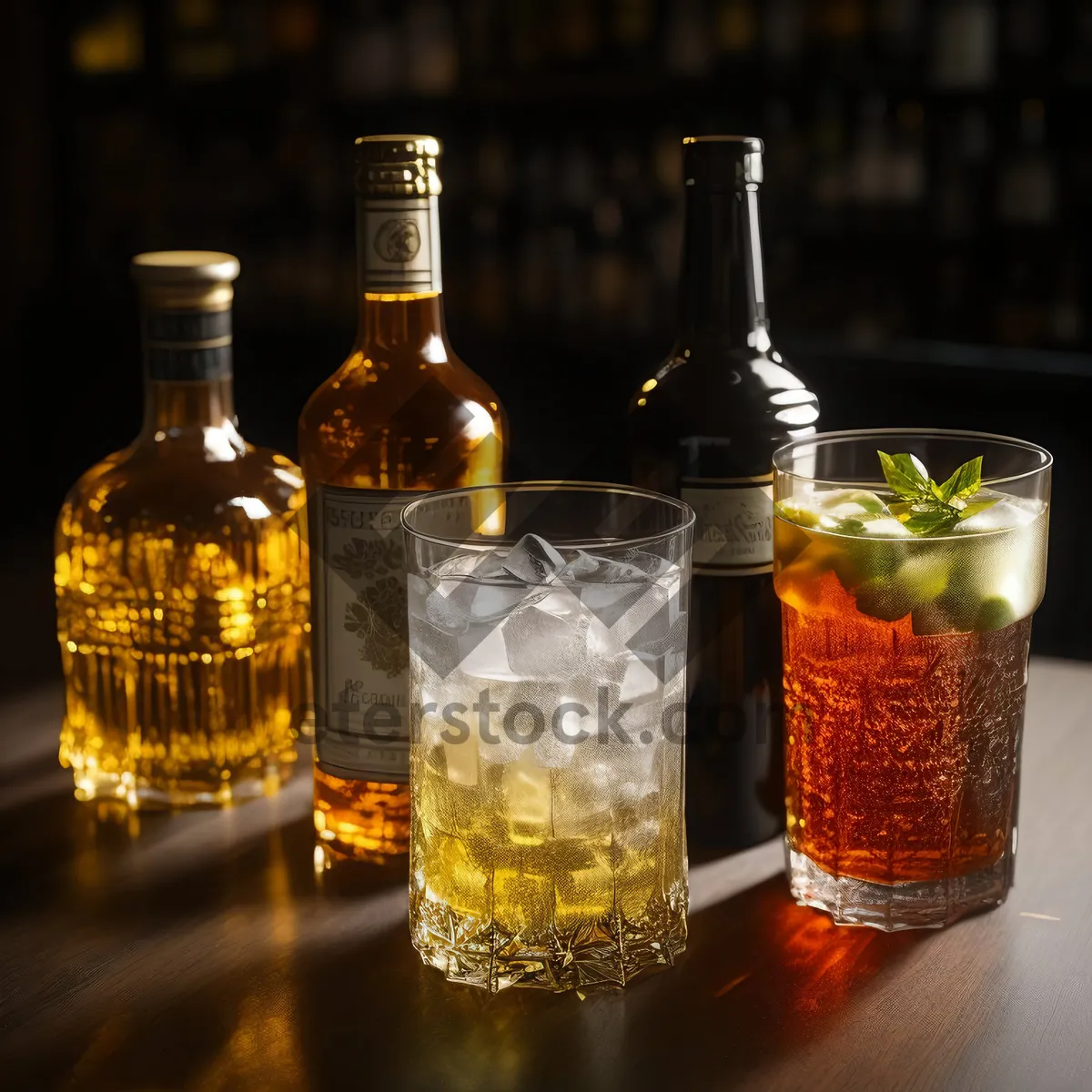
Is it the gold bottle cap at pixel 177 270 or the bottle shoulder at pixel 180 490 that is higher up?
the gold bottle cap at pixel 177 270

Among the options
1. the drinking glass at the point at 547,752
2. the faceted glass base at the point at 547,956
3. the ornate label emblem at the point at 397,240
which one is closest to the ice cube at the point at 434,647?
the drinking glass at the point at 547,752

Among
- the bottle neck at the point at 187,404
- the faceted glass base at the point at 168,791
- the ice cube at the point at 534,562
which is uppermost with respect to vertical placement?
the bottle neck at the point at 187,404

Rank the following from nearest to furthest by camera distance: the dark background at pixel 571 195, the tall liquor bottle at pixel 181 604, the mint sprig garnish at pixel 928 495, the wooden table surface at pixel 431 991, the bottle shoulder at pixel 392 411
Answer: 1. the wooden table surface at pixel 431 991
2. the mint sprig garnish at pixel 928 495
3. the bottle shoulder at pixel 392 411
4. the tall liquor bottle at pixel 181 604
5. the dark background at pixel 571 195

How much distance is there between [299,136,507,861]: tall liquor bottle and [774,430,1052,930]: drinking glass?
0.68ft

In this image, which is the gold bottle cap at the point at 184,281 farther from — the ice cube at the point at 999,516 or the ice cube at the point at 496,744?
the ice cube at the point at 999,516

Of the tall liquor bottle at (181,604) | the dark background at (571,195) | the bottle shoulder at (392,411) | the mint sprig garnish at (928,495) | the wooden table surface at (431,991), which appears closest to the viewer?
the wooden table surface at (431,991)

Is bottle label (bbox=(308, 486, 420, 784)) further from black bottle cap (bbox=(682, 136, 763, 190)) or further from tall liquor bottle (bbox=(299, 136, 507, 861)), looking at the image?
black bottle cap (bbox=(682, 136, 763, 190))

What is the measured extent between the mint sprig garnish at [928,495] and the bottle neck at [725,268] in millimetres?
148

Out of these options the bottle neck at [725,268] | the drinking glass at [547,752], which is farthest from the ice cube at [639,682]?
the bottle neck at [725,268]

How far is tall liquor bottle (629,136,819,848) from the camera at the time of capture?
2.81ft

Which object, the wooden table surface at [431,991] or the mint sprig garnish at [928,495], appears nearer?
the wooden table surface at [431,991]

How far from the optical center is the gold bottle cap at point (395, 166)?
32.7 inches

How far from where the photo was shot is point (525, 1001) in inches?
27.9

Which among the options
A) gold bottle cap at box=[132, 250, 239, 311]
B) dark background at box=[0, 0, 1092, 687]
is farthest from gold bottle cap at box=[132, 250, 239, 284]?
dark background at box=[0, 0, 1092, 687]
